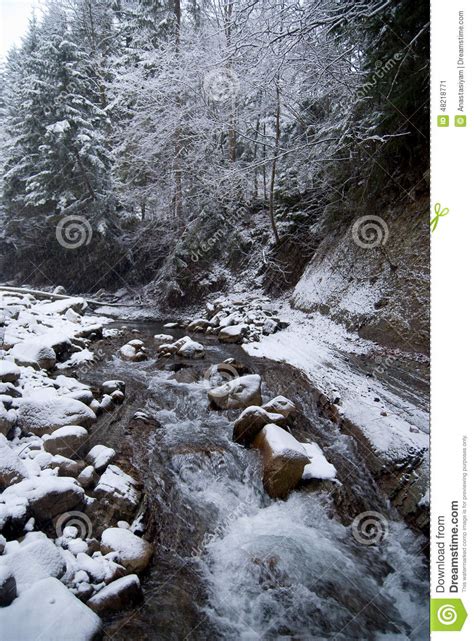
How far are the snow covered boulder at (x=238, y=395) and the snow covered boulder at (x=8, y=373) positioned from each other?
2.56 m

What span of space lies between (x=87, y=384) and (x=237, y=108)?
8547mm

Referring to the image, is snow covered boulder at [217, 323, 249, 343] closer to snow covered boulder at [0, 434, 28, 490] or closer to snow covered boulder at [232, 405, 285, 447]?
snow covered boulder at [232, 405, 285, 447]

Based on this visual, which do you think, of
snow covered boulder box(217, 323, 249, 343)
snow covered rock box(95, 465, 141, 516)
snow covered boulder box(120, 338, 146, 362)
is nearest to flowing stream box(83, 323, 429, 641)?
snow covered rock box(95, 465, 141, 516)

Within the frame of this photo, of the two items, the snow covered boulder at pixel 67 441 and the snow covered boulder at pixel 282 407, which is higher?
the snow covered boulder at pixel 67 441

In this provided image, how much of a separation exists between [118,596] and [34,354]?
439 cm

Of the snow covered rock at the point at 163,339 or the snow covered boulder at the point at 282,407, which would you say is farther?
the snow covered rock at the point at 163,339

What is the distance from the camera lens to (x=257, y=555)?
2.70m

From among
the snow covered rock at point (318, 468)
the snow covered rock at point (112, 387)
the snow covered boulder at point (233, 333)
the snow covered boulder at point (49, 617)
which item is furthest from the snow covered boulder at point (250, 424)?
the snow covered boulder at point (233, 333)

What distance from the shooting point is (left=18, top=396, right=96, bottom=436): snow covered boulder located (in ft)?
11.7

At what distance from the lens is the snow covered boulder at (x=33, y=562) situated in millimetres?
1990

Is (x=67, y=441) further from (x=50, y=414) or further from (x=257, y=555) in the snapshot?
(x=257, y=555)

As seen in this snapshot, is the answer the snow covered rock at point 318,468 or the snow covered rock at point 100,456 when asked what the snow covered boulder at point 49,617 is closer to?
the snow covered rock at point 100,456

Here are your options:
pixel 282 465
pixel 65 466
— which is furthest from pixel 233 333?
pixel 65 466
